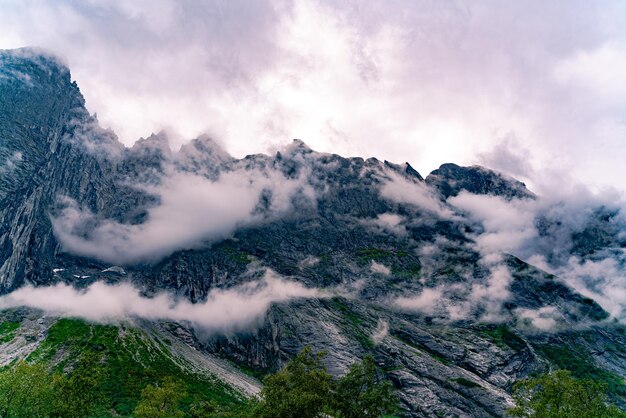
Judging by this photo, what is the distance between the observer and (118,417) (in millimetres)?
194375

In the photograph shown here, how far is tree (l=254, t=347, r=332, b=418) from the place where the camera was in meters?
64.8

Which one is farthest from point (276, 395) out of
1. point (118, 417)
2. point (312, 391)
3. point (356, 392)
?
point (118, 417)

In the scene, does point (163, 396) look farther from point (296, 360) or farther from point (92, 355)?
point (296, 360)

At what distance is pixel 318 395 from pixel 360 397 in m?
7.89

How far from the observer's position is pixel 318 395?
6600 centimetres

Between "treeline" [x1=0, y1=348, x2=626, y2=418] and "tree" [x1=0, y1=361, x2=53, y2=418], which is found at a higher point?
"treeline" [x1=0, y1=348, x2=626, y2=418]

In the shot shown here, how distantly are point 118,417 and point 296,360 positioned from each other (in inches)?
6548

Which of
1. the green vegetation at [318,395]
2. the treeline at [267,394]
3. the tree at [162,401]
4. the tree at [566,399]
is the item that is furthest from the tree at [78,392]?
the tree at [566,399]

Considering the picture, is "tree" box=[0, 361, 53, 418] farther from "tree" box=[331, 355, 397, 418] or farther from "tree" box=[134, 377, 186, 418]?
"tree" box=[331, 355, 397, 418]

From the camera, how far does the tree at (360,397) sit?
6812 centimetres

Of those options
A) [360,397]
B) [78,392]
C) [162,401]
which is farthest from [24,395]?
[360,397]

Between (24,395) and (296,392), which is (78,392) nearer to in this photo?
(24,395)

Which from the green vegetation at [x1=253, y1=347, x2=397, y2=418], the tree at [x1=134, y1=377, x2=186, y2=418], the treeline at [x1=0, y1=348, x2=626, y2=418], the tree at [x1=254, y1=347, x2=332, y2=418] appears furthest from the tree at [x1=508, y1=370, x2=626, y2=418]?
the tree at [x1=134, y1=377, x2=186, y2=418]

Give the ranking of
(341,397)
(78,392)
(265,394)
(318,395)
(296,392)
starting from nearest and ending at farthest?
(318,395) → (296,392) → (341,397) → (265,394) → (78,392)
